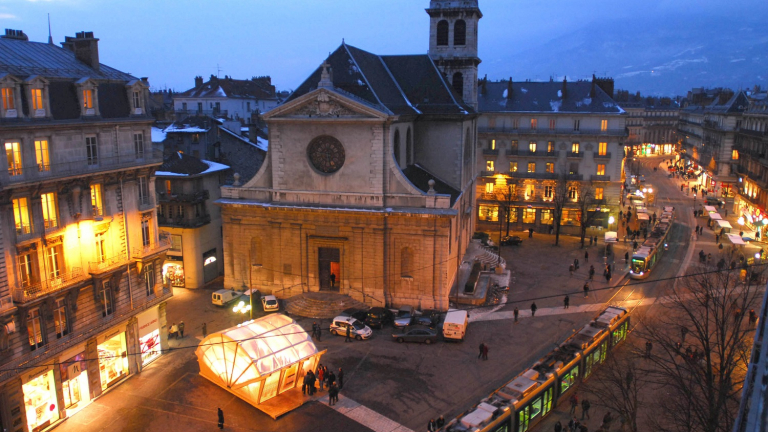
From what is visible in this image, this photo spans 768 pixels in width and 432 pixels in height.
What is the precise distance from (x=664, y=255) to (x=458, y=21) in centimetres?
2885

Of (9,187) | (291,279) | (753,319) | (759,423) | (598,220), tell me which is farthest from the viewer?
(598,220)

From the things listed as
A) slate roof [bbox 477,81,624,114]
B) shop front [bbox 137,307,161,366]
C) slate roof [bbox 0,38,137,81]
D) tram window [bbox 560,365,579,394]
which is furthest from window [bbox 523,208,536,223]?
slate roof [bbox 0,38,137,81]

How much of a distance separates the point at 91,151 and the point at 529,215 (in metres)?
46.4

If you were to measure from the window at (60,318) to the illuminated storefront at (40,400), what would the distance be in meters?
1.64

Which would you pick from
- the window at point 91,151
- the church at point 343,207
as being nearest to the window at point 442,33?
the church at point 343,207

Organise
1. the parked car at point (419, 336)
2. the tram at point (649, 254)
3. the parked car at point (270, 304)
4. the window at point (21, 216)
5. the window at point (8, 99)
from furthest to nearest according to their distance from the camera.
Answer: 1. the tram at point (649, 254)
2. the parked car at point (270, 304)
3. the parked car at point (419, 336)
4. the window at point (21, 216)
5. the window at point (8, 99)

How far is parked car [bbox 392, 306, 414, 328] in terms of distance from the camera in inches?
1390

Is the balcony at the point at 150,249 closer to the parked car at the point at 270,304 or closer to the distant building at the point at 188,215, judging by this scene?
the parked car at the point at 270,304

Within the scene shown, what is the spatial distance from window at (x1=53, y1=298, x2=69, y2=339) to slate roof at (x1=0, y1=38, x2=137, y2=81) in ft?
31.6

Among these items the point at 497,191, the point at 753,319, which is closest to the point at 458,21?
the point at 497,191

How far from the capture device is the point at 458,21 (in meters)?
52.2

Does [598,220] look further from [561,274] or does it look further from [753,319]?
[753,319]

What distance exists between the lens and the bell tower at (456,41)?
51.9 metres

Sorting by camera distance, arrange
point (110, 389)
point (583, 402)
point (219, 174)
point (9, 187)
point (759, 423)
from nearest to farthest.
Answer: point (759, 423), point (9, 187), point (583, 402), point (110, 389), point (219, 174)
